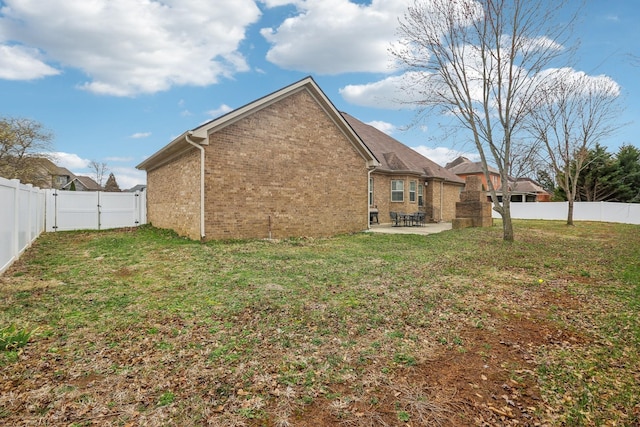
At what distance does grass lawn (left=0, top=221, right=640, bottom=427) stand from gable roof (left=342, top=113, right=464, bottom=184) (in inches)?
530

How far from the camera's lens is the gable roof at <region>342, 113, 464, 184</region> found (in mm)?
19734

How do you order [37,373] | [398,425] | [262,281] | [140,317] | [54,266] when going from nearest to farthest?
1. [398,425]
2. [37,373]
3. [140,317]
4. [262,281]
5. [54,266]

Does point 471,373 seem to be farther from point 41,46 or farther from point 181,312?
point 41,46

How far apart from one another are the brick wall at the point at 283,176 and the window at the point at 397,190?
579 cm

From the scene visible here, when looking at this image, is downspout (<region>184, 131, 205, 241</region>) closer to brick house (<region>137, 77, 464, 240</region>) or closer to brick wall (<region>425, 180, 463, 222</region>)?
brick house (<region>137, 77, 464, 240</region>)

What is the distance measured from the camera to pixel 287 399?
240cm

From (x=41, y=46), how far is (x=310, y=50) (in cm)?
964

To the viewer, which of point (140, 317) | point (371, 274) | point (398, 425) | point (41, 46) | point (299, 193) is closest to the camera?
point (398, 425)

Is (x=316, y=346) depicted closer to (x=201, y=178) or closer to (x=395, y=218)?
(x=201, y=178)

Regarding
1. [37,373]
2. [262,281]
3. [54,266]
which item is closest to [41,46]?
[54,266]

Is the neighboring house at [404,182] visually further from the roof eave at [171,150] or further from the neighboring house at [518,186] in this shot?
the neighboring house at [518,186]

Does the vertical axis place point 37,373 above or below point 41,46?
below

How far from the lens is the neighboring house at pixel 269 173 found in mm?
10047

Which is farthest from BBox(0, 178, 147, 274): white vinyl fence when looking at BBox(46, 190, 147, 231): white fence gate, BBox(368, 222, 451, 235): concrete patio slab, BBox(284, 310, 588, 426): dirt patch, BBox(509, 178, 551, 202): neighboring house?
BBox(509, 178, 551, 202): neighboring house
